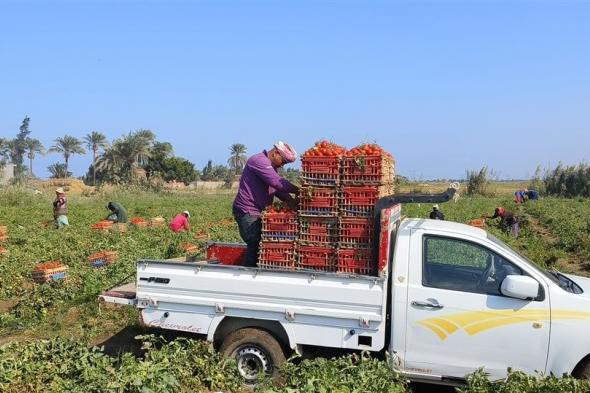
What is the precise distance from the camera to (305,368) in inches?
196

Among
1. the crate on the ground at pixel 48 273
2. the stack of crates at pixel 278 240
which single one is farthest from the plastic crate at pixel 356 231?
the crate on the ground at pixel 48 273

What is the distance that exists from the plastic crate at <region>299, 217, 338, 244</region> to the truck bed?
1.69ft

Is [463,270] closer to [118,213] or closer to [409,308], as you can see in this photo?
[409,308]

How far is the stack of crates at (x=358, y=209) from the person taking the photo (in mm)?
5734

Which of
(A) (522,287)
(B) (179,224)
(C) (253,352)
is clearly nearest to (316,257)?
(C) (253,352)

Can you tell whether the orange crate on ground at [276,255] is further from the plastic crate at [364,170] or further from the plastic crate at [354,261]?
the plastic crate at [364,170]

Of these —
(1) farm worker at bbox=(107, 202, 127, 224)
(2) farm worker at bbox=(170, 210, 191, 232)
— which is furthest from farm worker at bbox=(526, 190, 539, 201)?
(1) farm worker at bbox=(107, 202, 127, 224)

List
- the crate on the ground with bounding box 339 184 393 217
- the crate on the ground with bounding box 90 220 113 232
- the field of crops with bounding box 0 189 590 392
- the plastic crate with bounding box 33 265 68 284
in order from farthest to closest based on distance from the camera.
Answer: the crate on the ground with bounding box 90 220 113 232
the plastic crate with bounding box 33 265 68 284
the crate on the ground with bounding box 339 184 393 217
the field of crops with bounding box 0 189 590 392

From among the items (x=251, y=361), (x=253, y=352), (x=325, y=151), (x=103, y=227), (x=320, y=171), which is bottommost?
(x=251, y=361)

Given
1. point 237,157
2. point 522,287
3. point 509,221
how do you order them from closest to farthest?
point 522,287 → point 509,221 → point 237,157

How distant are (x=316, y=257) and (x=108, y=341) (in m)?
3.58

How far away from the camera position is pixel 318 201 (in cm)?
597

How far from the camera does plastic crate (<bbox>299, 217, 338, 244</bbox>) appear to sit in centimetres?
591

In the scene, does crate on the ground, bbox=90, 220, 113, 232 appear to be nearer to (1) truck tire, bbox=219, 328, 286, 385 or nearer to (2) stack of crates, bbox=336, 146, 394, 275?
(1) truck tire, bbox=219, 328, 286, 385
